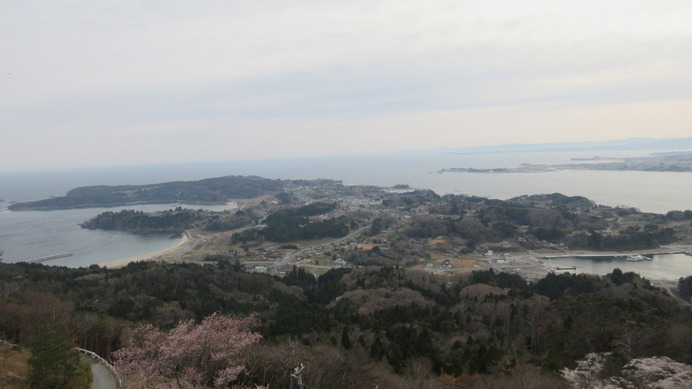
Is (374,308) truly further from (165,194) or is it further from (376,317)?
(165,194)

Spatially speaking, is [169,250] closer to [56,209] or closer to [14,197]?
[56,209]

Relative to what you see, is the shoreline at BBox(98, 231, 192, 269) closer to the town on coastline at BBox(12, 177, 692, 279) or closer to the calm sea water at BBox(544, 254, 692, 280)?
the town on coastline at BBox(12, 177, 692, 279)

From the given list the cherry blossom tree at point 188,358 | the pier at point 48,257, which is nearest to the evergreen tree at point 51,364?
the cherry blossom tree at point 188,358

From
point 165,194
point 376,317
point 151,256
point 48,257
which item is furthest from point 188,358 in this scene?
point 165,194

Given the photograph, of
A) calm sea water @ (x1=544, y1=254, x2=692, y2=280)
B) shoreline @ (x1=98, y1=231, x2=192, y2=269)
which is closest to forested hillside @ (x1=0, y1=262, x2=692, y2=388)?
calm sea water @ (x1=544, y1=254, x2=692, y2=280)

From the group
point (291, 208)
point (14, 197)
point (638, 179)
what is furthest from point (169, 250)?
point (638, 179)

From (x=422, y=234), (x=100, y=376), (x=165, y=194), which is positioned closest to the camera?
(x=100, y=376)

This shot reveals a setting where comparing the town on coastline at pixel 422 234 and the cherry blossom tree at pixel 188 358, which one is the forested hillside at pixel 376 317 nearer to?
the cherry blossom tree at pixel 188 358

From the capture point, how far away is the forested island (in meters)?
9.97

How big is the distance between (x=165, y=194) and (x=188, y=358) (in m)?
101

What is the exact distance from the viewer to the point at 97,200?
93688 mm

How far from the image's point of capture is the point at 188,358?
8828 millimetres

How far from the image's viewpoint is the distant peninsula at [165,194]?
9112 cm

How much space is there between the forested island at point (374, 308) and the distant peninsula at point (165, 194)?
3684cm
